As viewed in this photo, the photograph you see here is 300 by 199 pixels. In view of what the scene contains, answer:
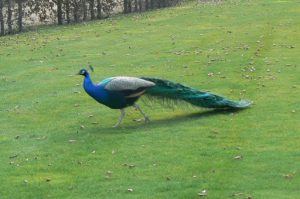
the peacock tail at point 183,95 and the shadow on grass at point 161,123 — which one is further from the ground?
the peacock tail at point 183,95

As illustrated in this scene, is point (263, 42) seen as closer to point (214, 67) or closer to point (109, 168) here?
point (214, 67)

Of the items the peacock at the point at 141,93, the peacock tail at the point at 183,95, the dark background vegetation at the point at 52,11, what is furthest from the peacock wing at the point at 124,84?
the dark background vegetation at the point at 52,11

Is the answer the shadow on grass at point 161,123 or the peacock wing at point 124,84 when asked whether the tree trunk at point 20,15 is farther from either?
the peacock wing at point 124,84

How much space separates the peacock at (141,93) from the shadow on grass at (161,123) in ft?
0.44

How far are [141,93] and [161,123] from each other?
72cm

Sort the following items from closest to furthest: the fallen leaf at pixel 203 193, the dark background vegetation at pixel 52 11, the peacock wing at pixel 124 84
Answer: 1. the fallen leaf at pixel 203 193
2. the peacock wing at pixel 124 84
3. the dark background vegetation at pixel 52 11

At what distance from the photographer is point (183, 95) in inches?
527

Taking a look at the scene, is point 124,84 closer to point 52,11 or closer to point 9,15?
point 9,15

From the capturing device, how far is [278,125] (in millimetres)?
12516

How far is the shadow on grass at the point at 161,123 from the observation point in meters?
12.9

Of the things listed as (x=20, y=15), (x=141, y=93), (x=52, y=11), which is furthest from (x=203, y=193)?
(x=52, y=11)

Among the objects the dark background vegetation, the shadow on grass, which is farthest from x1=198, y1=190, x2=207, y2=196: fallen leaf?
the dark background vegetation

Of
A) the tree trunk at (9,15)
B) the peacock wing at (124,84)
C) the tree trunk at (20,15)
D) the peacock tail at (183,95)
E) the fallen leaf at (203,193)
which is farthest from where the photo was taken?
the tree trunk at (20,15)

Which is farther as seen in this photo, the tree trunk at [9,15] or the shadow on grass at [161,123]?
the tree trunk at [9,15]
